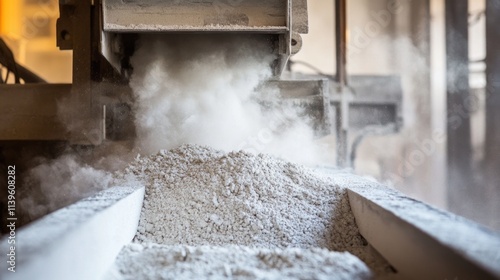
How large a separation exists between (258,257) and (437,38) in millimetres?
A: 8438

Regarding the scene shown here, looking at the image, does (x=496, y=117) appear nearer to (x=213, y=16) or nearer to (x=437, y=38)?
(x=437, y=38)

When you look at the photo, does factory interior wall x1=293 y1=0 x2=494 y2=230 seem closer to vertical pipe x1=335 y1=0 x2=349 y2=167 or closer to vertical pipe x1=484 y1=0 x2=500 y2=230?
vertical pipe x1=484 y1=0 x2=500 y2=230

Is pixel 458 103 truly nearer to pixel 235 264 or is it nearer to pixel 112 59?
pixel 112 59

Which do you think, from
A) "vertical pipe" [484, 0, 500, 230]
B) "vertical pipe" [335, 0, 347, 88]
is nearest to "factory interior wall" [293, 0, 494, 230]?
"vertical pipe" [484, 0, 500, 230]

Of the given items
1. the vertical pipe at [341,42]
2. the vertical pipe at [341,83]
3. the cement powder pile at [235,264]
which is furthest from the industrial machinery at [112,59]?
the vertical pipe at [341,42]

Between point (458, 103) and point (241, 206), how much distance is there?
16.7 ft

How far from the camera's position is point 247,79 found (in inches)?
101

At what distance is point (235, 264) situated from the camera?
1.26 m

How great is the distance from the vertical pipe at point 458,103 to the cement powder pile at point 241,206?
456 cm

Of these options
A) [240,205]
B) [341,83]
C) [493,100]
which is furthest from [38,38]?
[240,205]

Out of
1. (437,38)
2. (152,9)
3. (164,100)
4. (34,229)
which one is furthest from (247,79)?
(437,38)

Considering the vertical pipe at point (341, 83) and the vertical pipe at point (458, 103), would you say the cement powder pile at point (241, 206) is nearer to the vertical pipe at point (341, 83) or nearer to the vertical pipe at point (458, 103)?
the vertical pipe at point (341, 83)

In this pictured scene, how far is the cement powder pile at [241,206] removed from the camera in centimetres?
166

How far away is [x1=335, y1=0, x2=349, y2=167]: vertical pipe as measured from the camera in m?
3.99
